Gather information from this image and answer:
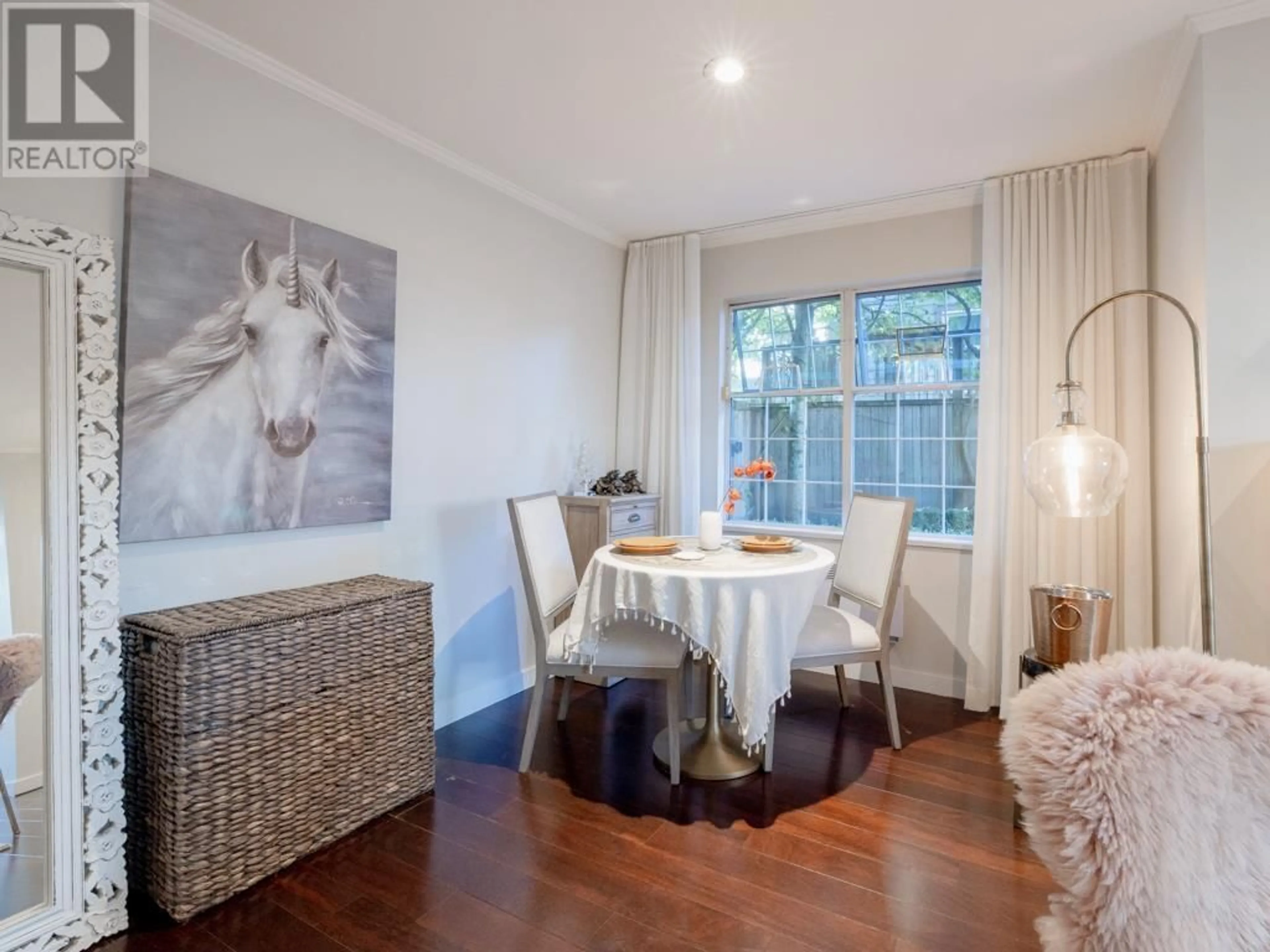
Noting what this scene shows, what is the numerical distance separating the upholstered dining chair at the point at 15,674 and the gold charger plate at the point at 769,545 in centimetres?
222

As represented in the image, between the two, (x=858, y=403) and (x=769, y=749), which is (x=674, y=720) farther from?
(x=858, y=403)

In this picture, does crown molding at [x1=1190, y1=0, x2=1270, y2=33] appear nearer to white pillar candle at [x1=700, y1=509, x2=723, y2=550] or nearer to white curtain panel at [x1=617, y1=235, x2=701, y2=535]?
white pillar candle at [x1=700, y1=509, x2=723, y2=550]

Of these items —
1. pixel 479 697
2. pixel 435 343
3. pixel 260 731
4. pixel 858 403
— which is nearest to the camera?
pixel 260 731

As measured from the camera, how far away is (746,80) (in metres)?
2.33

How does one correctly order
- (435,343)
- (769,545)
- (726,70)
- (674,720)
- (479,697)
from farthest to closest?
(479,697), (435,343), (769,545), (674,720), (726,70)

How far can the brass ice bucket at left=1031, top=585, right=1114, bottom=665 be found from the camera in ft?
7.05

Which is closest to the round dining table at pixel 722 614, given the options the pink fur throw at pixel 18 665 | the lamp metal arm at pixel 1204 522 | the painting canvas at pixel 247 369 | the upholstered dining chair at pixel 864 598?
the upholstered dining chair at pixel 864 598

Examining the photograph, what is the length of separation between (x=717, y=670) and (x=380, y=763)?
1.18 metres

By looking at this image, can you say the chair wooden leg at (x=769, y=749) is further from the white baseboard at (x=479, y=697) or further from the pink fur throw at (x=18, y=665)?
the pink fur throw at (x=18, y=665)

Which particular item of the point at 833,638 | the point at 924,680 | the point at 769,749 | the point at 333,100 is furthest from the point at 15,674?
the point at 924,680

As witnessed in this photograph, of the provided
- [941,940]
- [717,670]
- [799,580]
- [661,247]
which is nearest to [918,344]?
[661,247]

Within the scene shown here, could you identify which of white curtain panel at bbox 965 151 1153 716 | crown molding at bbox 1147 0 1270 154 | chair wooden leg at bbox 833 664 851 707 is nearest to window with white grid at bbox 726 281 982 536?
white curtain panel at bbox 965 151 1153 716

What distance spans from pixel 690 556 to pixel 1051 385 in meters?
1.89
